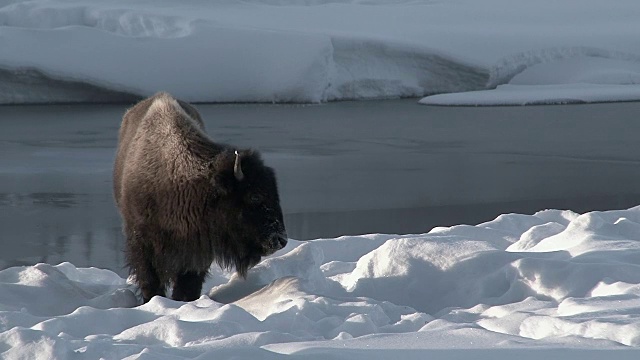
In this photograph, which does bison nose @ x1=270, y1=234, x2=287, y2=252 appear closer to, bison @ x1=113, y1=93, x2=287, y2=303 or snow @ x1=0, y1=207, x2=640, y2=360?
bison @ x1=113, y1=93, x2=287, y2=303

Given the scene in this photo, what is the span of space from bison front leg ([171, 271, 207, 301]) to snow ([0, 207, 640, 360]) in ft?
0.35

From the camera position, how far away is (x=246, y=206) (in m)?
4.86

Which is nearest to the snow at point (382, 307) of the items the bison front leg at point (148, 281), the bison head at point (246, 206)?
the bison front leg at point (148, 281)

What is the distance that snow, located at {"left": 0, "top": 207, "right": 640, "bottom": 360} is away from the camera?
3.39 m

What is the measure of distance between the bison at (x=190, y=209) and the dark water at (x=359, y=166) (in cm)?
165

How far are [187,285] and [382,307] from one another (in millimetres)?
1251

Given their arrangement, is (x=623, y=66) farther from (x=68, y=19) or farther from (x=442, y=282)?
(x=442, y=282)

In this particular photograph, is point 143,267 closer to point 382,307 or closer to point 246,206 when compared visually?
point 246,206

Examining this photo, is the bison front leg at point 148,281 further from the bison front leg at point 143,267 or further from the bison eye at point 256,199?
the bison eye at point 256,199

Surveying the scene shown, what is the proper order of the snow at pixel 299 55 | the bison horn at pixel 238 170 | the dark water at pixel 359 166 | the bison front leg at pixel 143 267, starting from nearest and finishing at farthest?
the bison horn at pixel 238 170, the bison front leg at pixel 143 267, the dark water at pixel 359 166, the snow at pixel 299 55

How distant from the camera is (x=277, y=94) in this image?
61.4 ft

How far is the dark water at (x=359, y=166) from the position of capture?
851 cm

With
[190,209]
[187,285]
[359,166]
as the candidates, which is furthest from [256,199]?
[359,166]

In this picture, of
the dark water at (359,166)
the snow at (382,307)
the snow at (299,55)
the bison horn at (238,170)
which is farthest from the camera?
the snow at (299,55)
